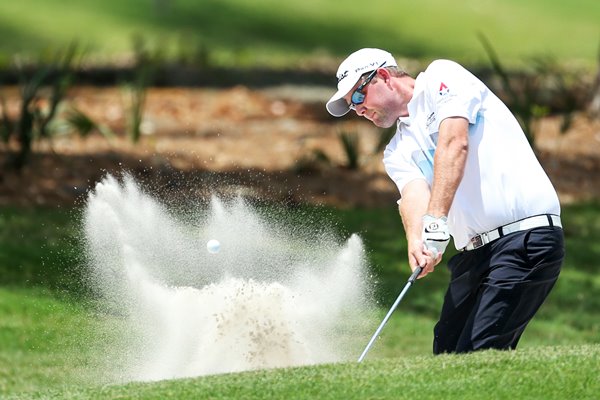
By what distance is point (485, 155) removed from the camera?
5.55 meters

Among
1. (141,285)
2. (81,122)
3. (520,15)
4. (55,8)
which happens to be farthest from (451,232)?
(520,15)

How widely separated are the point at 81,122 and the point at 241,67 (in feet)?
16.4

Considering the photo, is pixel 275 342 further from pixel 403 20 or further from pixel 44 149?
pixel 403 20

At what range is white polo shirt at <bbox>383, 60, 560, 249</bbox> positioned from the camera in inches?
218

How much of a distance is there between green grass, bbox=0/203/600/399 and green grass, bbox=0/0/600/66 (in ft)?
24.5

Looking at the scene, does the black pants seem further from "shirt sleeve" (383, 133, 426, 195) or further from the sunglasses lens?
the sunglasses lens

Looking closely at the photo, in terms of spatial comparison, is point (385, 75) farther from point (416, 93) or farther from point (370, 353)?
point (370, 353)

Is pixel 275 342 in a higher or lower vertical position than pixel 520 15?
higher

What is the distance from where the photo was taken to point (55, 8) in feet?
66.7

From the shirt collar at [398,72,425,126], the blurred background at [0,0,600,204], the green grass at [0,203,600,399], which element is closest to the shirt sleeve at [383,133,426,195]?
the shirt collar at [398,72,425,126]

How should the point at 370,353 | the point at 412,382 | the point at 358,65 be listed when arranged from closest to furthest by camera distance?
1. the point at 412,382
2. the point at 358,65
3. the point at 370,353

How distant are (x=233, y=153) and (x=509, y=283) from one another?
7.93 metres

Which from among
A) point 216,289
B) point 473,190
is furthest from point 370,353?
point 473,190

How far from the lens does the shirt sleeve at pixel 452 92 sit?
5.51 meters
